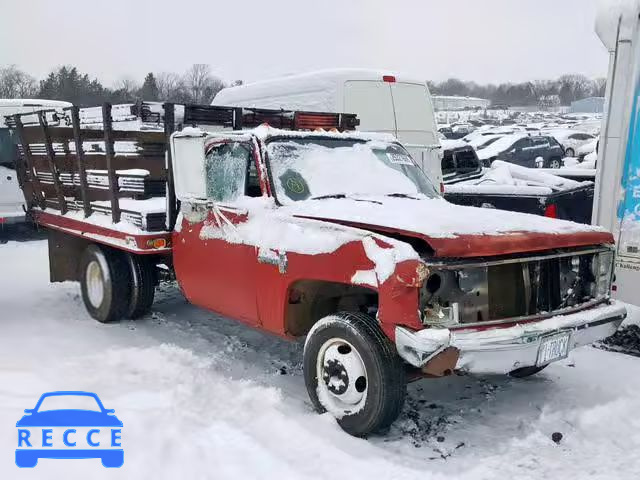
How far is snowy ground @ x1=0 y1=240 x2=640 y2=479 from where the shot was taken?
11.9ft

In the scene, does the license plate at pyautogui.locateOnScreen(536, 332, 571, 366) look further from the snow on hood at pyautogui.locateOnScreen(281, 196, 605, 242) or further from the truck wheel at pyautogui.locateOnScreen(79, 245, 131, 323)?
the truck wheel at pyautogui.locateOnScreen(79, 245, 131, 323)

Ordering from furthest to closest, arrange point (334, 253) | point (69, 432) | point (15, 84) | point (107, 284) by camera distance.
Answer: point (15, 84), point (107, 284), point (334, 253), point (69, 432)

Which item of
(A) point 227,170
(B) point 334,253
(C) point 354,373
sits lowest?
(C) point 354,373

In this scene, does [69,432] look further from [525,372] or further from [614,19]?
[614,19]

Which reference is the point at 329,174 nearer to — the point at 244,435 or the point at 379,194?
the point at 379,194

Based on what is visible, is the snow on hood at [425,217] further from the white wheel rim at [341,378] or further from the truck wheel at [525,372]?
the truck wheel at [525,372]

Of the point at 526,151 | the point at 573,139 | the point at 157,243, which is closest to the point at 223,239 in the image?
the point at 157,243

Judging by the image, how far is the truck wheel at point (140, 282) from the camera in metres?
6.46

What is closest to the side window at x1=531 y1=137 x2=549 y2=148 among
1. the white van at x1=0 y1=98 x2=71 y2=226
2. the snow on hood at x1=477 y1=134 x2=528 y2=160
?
the snow on hood at x1=477 y1=134 x2=528 y2=160

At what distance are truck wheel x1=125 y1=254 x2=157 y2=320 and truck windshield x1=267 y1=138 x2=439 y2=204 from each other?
232 cm

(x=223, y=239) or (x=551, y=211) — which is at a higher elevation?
(x=223, y=239)

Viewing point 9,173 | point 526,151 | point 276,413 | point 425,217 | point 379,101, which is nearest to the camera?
point 425,217

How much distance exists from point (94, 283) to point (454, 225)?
4384 millimetres

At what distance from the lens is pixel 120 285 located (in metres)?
6.44
